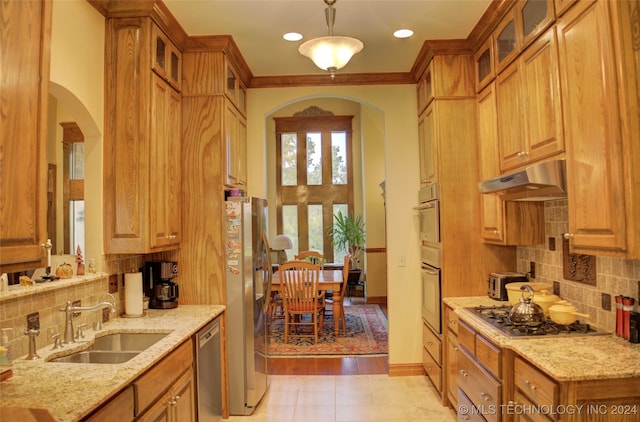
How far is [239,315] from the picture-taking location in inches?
127

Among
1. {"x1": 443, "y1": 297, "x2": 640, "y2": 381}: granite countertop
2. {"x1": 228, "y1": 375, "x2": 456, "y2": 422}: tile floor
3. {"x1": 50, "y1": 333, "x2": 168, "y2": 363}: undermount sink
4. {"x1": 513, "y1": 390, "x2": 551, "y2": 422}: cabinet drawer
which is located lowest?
{"x1": 228, "y1": 375, "x2": 456, "y2": 422}: tile floor

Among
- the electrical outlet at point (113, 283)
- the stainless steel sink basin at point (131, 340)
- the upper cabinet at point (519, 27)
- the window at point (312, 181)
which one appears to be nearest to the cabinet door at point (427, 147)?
the upper cabinet at point (519, 27)

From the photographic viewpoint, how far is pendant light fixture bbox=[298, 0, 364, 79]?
2494 mm

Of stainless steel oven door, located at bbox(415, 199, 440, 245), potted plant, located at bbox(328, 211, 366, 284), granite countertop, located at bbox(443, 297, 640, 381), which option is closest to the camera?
granite countertop, located at bbox(443, 297, 640, 381)

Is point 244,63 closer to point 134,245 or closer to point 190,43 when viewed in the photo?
point 190,43

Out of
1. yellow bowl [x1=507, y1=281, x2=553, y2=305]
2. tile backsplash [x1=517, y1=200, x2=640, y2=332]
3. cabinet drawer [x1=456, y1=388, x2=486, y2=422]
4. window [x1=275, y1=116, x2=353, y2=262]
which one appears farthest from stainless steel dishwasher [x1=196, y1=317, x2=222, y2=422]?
window [x1=275, y1=116, x2=353, y2=262]

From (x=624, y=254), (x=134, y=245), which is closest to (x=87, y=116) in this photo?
(x=134, y=245)

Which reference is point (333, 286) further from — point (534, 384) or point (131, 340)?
point (534, 384)

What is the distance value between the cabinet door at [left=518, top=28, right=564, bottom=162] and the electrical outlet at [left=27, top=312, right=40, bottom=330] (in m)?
2.76

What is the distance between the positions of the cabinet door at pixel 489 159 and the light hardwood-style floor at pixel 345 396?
4.82 ft

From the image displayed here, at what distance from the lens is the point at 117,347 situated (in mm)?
2441

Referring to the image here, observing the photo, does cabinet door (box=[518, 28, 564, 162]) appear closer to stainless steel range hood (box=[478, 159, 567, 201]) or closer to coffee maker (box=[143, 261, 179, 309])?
stainless steel range hood (box=[478, 159, 567, 201])

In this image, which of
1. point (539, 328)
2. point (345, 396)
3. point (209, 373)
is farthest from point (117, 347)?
point (539, 328)

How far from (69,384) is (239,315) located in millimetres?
1680
